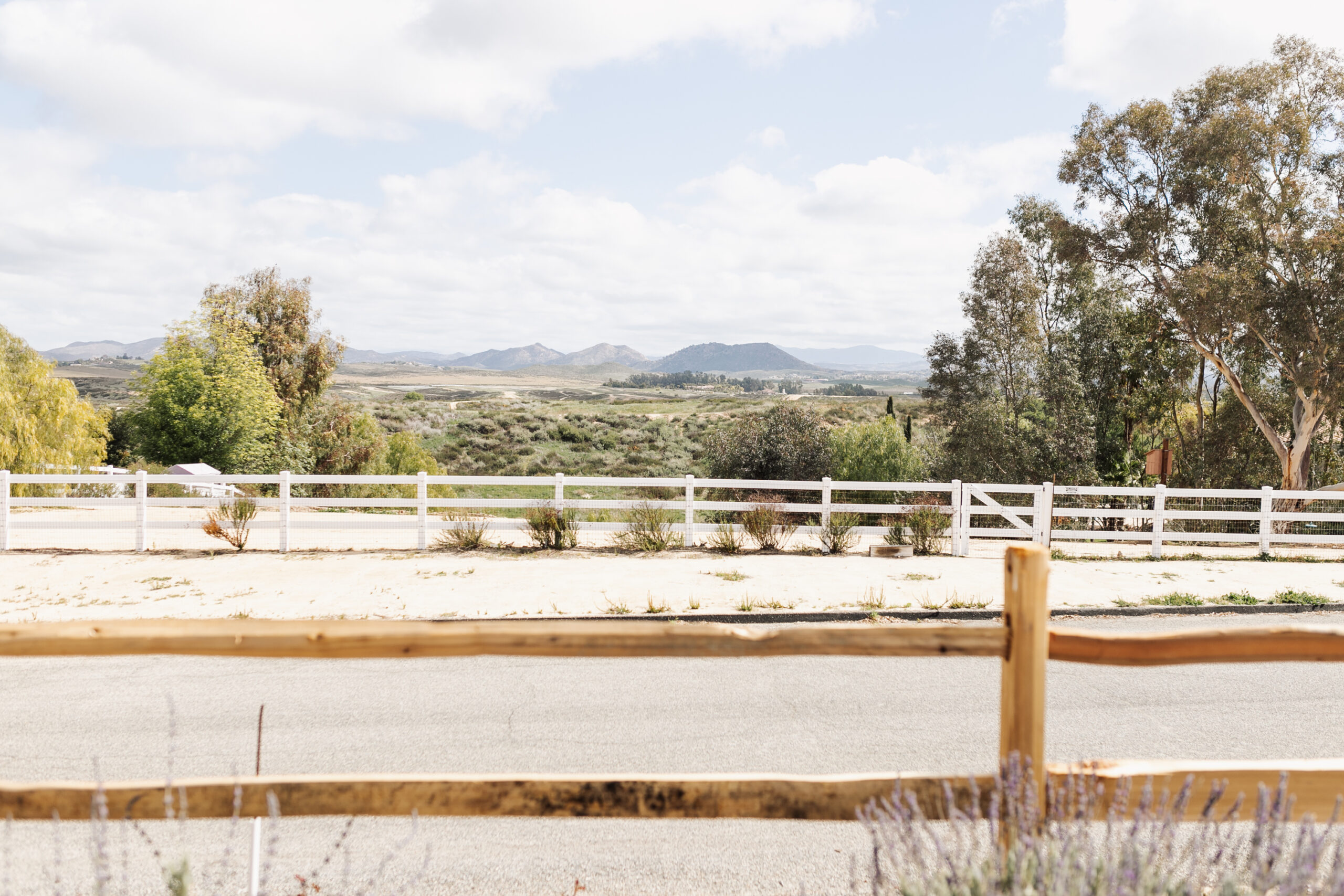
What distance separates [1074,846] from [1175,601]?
971cm

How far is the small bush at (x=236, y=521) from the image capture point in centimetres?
1407

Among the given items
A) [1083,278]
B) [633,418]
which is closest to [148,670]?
[1083,278]

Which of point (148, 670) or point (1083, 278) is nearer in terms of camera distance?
point (148, 670)

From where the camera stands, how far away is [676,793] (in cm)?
265

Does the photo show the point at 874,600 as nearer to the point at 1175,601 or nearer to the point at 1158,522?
the point at 1175,601

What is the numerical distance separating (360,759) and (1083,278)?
30.8 meters

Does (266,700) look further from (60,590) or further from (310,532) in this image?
(310,532)

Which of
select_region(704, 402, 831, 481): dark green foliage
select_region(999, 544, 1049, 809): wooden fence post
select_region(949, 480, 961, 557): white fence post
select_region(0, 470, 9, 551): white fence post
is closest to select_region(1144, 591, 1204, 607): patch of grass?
select_region(949, 480, 961, 557): white fence post

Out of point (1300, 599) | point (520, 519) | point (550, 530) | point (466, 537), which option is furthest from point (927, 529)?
point (466, 537)

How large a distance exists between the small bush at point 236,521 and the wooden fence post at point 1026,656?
13.9 m

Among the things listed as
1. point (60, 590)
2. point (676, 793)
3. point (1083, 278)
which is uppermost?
Result: point (1083, 278)

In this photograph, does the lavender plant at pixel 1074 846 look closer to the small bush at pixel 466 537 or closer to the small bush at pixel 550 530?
the small bush at pixel 550 530

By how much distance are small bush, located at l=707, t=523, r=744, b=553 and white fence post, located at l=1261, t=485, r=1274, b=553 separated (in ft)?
30.6

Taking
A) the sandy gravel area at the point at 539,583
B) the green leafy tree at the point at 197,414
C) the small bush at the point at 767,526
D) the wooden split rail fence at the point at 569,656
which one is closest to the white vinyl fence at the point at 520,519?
the small bush at the point at 767,526
